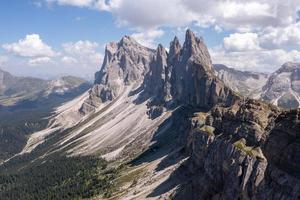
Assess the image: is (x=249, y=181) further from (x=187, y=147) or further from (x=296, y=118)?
(x=187, y=147)

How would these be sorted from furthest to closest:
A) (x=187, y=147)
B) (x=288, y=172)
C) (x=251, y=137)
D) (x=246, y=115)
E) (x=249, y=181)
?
(x=187, y=147), (x=246, y=115), (x=251, y=137), (x=249, y=181), (x=288, y=172)

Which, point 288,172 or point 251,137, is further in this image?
point 251,137

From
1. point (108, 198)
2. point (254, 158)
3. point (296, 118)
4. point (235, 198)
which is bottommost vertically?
point (108, 198)

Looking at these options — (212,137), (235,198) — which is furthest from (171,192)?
(235,198)

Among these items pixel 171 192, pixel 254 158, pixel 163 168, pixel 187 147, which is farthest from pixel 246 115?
pixel 163 168

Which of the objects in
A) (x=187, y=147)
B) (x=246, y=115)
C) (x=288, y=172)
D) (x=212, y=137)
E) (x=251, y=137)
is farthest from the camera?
(x=187, y=147)

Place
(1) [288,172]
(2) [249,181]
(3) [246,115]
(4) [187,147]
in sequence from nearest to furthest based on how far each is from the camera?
1. (1) [288,172]
2. (2) [249,181]
3. (3) [246,115]
4. (4) [187,147]

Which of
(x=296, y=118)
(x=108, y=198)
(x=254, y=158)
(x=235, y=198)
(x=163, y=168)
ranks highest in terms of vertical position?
(x=296, y=118)

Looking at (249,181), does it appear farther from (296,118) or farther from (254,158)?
(296,118)

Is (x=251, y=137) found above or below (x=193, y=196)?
above
